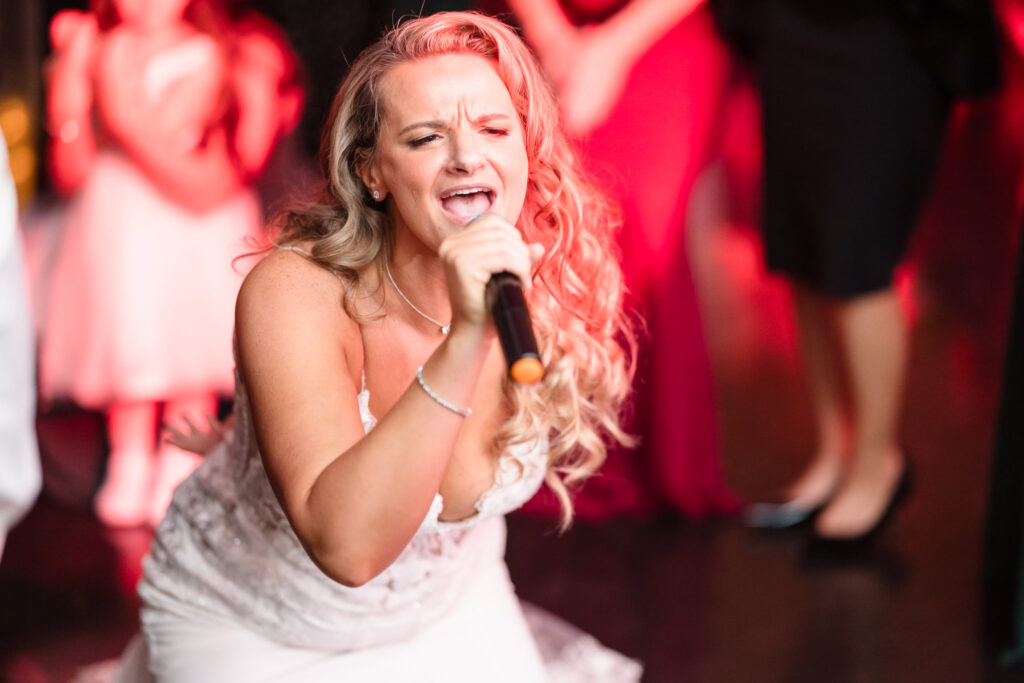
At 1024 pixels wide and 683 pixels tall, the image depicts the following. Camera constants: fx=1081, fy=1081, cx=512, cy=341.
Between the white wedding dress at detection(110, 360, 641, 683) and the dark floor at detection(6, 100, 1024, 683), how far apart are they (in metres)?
0.92

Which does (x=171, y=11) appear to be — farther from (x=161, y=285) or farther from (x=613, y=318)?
(x=613, y=318)

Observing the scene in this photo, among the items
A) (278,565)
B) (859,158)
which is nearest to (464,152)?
(278,565)

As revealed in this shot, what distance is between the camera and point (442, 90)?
111 cm

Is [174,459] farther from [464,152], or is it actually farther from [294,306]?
[464,152]

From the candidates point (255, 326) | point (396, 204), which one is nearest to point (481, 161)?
point (396, 204)

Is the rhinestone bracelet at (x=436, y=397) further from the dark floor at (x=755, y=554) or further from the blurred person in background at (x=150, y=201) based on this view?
the blurred person in background at (x=150, y=201)

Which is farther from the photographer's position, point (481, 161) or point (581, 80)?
point (581, 80)

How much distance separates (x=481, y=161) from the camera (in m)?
1.07

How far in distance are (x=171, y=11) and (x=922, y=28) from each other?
196 cm

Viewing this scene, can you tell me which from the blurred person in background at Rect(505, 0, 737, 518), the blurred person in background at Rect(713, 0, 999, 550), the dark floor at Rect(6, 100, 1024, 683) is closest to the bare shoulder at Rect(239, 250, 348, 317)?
the dark floor at Rect(6, 100, 1024, 683)

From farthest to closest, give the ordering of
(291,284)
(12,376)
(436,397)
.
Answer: (291,284) → (436,397) → (12,376)

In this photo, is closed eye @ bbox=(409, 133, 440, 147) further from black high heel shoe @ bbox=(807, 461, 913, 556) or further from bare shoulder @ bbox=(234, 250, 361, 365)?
black high heel shoe @ bbox=(807, 461, 913, 556)

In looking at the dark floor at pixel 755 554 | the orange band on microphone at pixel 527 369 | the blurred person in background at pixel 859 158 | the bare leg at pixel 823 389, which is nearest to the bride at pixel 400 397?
the orange band on microphone at pixel 527 369

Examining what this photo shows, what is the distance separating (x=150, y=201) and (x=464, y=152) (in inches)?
87.9
